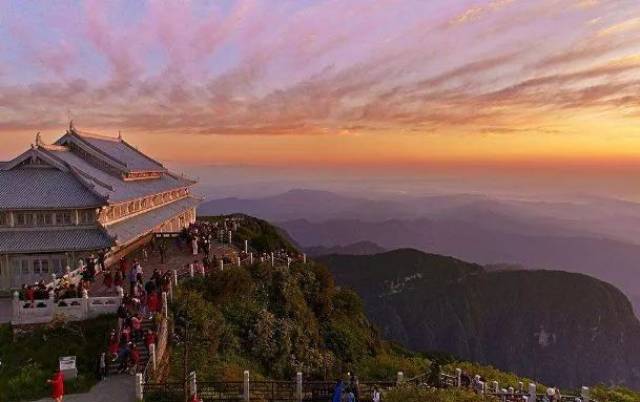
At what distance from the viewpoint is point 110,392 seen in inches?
677


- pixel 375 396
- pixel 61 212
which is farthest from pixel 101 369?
pixel 61 212

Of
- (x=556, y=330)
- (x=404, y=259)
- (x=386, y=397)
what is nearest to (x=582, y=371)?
(x=556, y=330)

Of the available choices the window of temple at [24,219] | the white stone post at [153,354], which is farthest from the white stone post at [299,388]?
the window of temple at [24,219]

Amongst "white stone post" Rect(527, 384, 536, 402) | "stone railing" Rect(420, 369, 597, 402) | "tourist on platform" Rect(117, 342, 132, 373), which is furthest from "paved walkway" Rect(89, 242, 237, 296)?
"white stone post" Rect(527, 384, 536, 402)

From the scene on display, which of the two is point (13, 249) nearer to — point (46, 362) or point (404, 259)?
point (46, 362)

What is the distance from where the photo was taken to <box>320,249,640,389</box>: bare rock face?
5354 inches

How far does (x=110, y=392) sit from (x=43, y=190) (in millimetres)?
18300

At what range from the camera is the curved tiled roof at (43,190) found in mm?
29250

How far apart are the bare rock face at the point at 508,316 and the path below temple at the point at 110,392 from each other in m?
119

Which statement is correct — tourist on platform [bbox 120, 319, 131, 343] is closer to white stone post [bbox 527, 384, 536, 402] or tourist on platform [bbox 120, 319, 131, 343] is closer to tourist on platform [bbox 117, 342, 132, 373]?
tourist on platform [bbox 117, 342, 132, 373]

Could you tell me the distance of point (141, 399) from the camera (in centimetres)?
1630

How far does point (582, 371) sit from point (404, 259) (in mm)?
58641

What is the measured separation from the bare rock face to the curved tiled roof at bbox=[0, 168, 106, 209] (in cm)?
11099

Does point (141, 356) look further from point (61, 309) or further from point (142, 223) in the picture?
point (142, 223)
